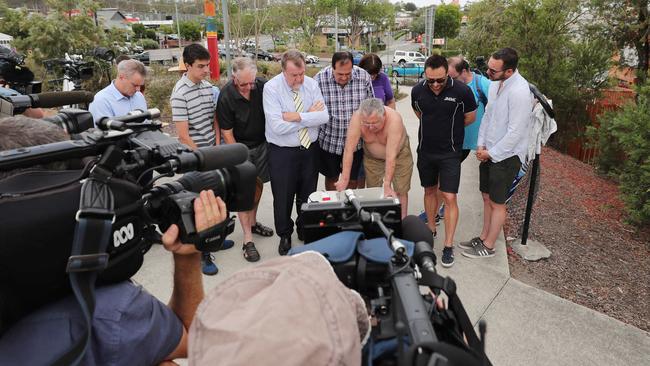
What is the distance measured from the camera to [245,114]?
4238 millimetres

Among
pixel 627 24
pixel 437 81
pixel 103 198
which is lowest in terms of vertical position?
pixel 103 198

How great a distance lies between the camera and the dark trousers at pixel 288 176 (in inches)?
168

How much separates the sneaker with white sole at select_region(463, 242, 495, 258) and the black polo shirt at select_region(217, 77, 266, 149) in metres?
2.39

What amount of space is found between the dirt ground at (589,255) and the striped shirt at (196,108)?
10.6 ft

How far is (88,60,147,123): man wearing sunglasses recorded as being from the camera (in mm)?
3920

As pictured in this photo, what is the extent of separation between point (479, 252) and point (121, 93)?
373 centimetres

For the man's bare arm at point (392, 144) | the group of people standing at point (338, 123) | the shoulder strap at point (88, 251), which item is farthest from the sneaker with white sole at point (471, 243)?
the shoulder strap at point (88, 251)

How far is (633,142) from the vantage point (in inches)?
204

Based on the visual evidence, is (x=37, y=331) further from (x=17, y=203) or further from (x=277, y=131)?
(x=277, y=131)

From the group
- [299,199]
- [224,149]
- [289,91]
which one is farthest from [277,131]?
[224,149]

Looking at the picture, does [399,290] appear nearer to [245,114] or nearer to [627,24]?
[245,114]

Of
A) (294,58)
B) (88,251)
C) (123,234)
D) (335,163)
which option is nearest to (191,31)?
(335,163)

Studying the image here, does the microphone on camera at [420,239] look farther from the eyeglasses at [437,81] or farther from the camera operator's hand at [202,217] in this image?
the eyeglasses at [437,81]

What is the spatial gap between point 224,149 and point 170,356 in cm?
68
